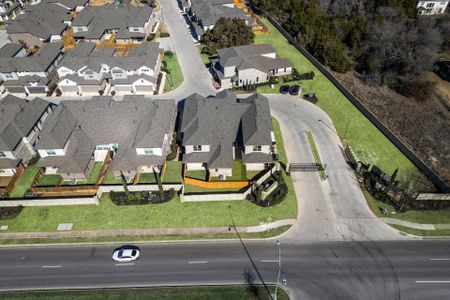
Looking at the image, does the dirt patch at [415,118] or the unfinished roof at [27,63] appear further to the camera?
the unfinished roof at [27,63]

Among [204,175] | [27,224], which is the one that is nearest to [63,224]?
[27,224]

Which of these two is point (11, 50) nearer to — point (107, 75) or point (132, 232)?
point (107, 75)

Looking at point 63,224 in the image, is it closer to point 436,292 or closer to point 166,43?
point 436,292

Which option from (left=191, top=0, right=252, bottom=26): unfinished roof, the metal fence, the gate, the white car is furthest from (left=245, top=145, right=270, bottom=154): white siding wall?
(left=191, top=0, right=252, bottom=26): unfinished roof

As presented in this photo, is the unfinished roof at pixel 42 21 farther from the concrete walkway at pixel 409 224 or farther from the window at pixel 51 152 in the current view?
the concrete walkway at pixel 409 224

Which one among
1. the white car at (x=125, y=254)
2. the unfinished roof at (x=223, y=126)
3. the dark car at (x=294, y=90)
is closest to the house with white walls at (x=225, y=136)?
the unfinished roof at (x=223, y=126)
